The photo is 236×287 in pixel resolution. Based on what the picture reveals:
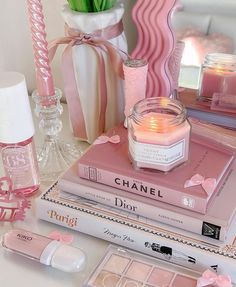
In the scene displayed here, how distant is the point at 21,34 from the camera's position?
0.94 meters

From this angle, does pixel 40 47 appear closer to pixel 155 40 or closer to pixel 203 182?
pixel 155 40

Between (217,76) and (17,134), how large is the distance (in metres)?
0.30

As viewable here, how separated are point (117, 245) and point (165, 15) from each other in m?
0.30

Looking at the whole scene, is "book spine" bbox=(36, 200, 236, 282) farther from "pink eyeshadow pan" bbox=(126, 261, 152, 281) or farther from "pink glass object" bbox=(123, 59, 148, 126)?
"pink glass object" bbox=(123, 59, 148, 126)

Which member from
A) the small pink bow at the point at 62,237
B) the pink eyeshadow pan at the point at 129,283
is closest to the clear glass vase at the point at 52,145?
the small pink bow at the point at 62,237

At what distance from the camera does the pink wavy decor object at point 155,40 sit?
2.35 feet

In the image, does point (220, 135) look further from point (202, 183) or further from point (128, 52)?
point (128, 52)

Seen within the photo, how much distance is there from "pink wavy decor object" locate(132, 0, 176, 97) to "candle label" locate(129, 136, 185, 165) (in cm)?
15

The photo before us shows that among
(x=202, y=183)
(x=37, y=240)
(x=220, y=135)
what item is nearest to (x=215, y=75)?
(x=220, y=135)

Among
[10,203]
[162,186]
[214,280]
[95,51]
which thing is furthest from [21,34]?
[214,280]

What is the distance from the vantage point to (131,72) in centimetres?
70

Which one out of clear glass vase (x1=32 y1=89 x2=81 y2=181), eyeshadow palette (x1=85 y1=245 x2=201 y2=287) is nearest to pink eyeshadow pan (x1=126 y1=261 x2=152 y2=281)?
eyeshadow palette (x1=85 y1=245 x2=201 y2=287)

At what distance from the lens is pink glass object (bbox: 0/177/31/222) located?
0.70m

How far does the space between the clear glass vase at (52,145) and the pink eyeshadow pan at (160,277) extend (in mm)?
230
